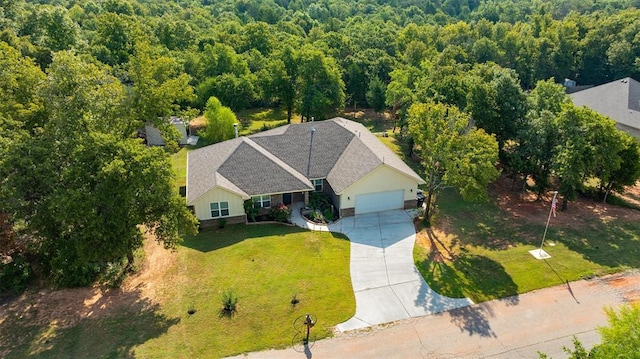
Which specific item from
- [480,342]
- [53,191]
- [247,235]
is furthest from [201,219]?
[480,342]

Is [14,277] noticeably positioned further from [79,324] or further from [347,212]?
[347,212]

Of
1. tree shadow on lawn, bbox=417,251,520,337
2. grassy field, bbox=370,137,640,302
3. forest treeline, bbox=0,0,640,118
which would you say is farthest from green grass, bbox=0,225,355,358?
forest treeline, bbox=0,0,640,118

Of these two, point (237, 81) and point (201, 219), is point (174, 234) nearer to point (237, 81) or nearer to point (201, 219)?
point (201, 219)

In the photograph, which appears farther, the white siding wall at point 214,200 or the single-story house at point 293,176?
the single-story house at point 293,176

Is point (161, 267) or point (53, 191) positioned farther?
point (161, 267)

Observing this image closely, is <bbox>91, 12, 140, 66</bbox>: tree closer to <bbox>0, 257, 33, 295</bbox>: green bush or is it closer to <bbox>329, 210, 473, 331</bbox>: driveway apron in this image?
<bbox>0, 257, 33, 295</bbox>: green bush

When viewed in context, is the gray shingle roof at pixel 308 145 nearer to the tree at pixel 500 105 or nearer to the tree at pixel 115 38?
the tree at pixel 500 105

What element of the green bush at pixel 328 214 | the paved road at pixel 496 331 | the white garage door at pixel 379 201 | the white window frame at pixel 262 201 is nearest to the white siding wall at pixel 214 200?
the white window frame at pixel 262 201
